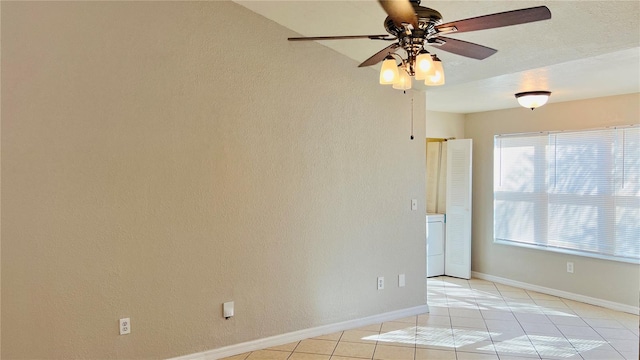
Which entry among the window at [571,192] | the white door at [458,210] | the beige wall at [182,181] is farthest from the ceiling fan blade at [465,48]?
the white door at [458,210]

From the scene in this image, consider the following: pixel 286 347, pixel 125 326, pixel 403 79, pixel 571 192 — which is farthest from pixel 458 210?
pixel 125 326

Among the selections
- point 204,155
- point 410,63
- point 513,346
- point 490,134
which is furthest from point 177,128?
point 490,134

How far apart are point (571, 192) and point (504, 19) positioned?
3.80 m

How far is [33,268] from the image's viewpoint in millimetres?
2656

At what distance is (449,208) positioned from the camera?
19.7 feet

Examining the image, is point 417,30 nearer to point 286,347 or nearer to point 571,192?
point 286,347

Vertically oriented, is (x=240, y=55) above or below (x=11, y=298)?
above

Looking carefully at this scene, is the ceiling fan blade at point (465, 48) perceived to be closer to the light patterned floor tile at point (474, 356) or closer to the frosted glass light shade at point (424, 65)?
the frosted glass light shade at point (424, 65)

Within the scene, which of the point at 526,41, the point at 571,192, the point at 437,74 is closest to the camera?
the point at 437,74

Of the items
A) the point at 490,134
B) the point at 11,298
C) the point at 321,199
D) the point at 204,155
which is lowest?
the point at 11,298

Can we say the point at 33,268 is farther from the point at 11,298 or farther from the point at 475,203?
the point at 475,203

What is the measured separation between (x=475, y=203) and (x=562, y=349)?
2.73 m

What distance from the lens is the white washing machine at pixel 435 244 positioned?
19.6ft

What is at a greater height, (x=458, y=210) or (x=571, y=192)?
(x=571, y=192)
